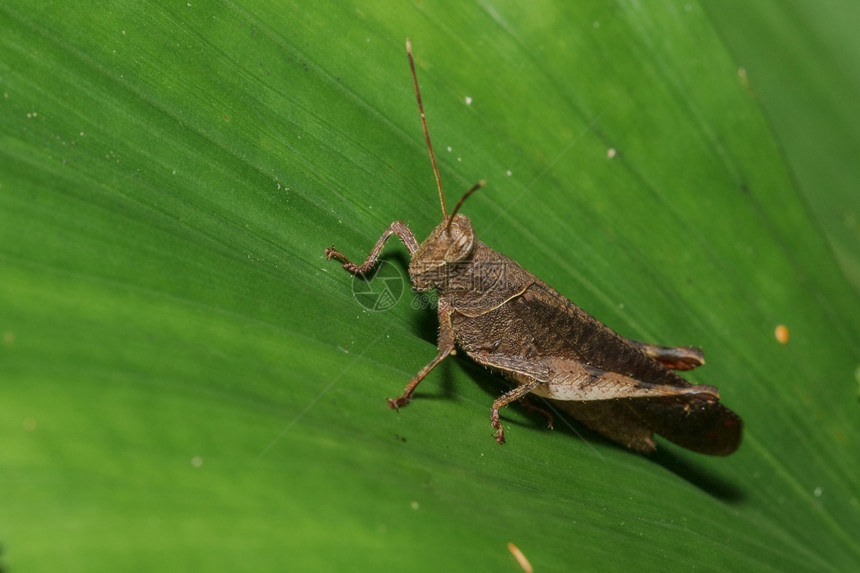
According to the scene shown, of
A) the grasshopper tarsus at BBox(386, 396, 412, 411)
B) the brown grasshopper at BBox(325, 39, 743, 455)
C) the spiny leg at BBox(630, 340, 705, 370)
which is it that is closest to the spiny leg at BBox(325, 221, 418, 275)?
the brown grasshopper at BBox(325, 39, 743, 455)

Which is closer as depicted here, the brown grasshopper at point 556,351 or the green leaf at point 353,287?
the green leaf at point 353,287

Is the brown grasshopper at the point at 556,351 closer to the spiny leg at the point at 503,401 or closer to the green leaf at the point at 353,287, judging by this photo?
the spiny leg at the point at 503,401

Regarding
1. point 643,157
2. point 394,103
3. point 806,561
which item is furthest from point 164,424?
point 806,561

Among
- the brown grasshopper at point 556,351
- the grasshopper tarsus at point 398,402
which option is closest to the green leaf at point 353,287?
the grasshopper tarsus at point 398,402

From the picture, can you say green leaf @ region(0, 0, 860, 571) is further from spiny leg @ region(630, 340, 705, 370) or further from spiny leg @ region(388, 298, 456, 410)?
spiny leg @ region(630, 340, 705, 370)

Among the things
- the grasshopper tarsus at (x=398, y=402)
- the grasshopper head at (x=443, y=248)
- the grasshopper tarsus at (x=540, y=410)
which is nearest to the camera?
the grasshopper tarsus at (x=398, y=402)

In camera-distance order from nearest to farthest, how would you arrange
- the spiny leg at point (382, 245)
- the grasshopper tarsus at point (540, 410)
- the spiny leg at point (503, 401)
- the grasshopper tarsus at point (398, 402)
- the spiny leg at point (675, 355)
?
the grasshopper tarsus at point (398, 402) < the spiny leg at point (503, 401) < the spiny leg at point (382, 245) < the grasshopper tarsus at point (540, 410) < the spiny leg at point (675, 355)

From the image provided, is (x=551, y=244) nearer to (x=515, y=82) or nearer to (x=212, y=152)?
(x=515, y=82)

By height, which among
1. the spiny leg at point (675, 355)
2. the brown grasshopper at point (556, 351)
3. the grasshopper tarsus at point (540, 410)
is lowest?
the grasshopper tarsus at point (540, 410)
